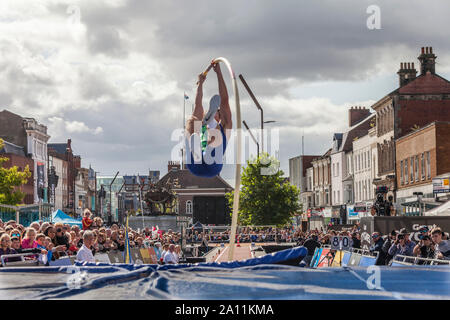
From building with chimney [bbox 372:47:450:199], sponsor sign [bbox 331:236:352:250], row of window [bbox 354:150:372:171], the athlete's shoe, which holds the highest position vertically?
building with chimney [bbox 372:47:450:199]

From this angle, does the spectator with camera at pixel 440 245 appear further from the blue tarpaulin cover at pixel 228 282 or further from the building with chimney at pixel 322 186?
the building with chimney at pixel 322 186

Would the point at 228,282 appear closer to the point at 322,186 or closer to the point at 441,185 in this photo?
the point at 441,185

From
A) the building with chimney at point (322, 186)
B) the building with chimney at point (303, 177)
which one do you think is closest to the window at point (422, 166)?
the building with chimney at point (322, 186)

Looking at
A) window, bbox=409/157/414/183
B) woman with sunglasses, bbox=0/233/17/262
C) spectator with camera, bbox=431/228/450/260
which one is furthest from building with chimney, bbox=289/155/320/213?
woman with sunglasses, bbox=0/233/17/262

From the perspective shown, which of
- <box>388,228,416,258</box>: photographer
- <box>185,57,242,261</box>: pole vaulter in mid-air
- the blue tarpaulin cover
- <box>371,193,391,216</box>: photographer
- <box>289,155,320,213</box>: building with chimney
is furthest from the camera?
<box>289,155,320,213</box>: building with chimney

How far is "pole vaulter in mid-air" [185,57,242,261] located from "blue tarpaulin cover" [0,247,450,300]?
9.71 ft

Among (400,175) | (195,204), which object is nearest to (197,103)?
(400,175)

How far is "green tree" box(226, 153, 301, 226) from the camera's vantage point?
73.9 m

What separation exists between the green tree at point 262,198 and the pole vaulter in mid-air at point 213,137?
62.9m

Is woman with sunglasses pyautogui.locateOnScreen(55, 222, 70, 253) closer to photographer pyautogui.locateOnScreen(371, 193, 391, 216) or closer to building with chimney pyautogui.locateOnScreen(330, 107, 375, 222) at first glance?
photographer pyautogui.locateOnScreen(371, 193, 391, 216)

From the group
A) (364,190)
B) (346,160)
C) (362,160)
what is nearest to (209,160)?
(364,190)
